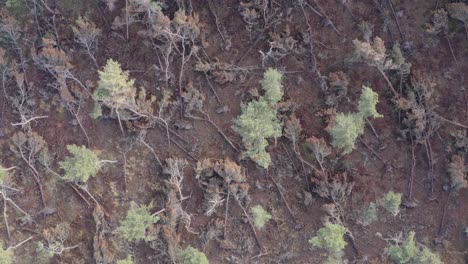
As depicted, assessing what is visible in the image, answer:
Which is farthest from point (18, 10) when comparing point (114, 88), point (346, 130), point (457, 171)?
point (457, 171)

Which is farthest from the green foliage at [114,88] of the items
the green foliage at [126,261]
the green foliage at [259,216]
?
the green foliage at [259,216]

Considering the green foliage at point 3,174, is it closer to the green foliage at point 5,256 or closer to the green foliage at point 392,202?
the green foliage at point 5,256

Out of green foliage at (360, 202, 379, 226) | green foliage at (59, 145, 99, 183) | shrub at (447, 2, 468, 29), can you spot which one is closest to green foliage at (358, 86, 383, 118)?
green foliage at (360, 202, 379, 226)

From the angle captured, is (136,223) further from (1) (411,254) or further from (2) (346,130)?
(1) (411,254)

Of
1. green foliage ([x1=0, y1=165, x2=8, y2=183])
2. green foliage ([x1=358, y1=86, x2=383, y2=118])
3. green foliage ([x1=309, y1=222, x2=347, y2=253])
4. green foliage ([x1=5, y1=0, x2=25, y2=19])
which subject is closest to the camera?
green foliage ([x1=358, y1=86, x2=383, y2=118])

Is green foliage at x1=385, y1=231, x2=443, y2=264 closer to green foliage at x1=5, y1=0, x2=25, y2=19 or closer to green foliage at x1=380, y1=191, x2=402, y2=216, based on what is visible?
green foliage at x1=380, y1=191, x2=402, y2=216

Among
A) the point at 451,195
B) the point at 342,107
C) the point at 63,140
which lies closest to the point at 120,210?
the point at 63,140
